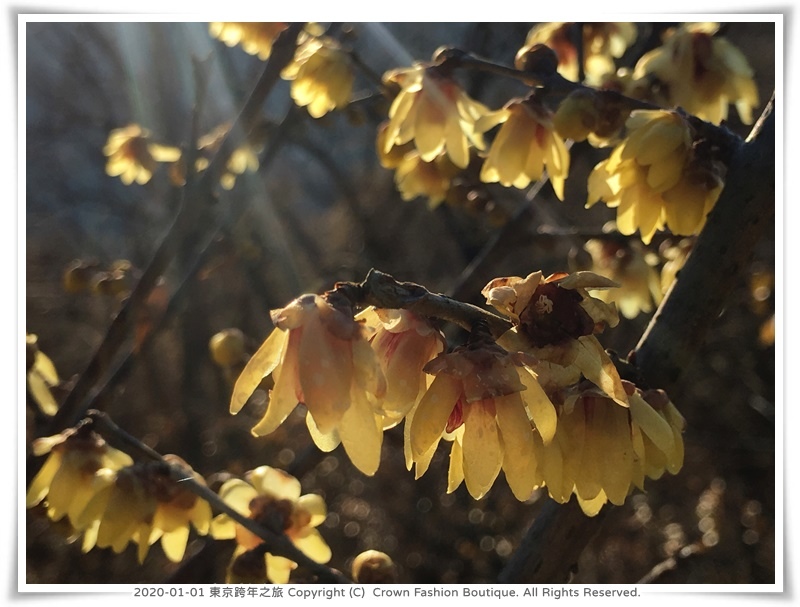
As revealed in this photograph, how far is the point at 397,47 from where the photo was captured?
1.59 m

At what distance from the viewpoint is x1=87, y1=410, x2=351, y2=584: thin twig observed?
89cm

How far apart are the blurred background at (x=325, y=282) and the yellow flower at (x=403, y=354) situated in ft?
2.67

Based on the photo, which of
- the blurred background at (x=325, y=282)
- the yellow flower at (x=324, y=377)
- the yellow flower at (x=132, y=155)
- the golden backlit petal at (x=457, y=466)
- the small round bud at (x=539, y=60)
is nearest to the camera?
the yellow flower at (x=324, y=377)

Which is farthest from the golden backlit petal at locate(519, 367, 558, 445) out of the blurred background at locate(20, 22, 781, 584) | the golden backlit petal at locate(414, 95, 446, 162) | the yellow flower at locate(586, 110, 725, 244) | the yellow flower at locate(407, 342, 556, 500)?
the blurred background at locate(20, 22, 781, 584)

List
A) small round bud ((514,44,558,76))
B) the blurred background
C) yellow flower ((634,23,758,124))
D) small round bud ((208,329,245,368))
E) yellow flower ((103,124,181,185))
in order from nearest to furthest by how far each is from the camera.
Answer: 1. small round bud ((514,44,558,76))
2. yellow flower ((634,23,758,124))
3. small round bud ((208,329,245,368))
4. the blurred background
5. yellow flower ((103,124,181,185))

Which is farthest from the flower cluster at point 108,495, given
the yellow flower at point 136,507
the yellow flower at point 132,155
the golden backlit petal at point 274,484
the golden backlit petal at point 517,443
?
the yellow flower at point 132,155

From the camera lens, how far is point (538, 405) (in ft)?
1.90

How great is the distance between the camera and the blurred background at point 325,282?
1716mm

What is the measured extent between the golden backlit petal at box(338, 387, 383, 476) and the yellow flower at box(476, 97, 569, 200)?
65cm

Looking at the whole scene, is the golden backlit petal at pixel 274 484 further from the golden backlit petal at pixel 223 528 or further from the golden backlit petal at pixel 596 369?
the golden backlit petal at pixel 596 369

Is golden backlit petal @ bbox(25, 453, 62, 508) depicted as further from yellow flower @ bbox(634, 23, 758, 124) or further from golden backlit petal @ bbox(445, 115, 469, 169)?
yellow flower @ bbox(634, 23, 758, 124)

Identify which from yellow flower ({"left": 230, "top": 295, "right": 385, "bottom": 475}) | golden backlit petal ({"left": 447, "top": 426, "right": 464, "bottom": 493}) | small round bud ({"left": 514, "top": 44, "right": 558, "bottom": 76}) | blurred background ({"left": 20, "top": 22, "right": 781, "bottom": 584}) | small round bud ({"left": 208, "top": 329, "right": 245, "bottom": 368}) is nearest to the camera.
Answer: yellow flower ({"left": 230, "top": 295, "right": 385, "bottom": 475})

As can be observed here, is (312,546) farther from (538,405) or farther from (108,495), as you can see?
(538,405)

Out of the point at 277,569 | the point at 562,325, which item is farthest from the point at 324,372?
the point at 277,569
